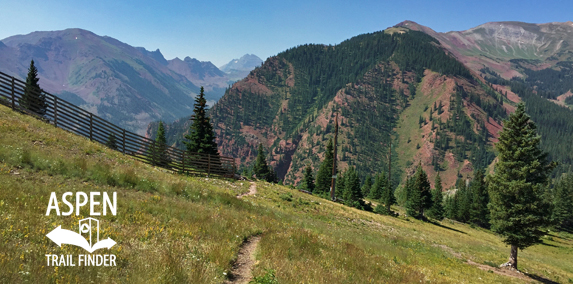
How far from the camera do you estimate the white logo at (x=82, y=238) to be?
6734mm

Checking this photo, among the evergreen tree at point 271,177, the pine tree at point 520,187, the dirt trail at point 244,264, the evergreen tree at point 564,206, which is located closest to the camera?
the dirt trail at point 244,264

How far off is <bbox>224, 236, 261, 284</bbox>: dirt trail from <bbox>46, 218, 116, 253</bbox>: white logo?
3.32m

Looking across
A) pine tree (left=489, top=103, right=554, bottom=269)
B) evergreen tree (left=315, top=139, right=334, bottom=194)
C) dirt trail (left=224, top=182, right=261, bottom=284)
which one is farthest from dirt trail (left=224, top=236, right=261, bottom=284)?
evergreen tree (left=315, top=139, right=334, bottom=194)

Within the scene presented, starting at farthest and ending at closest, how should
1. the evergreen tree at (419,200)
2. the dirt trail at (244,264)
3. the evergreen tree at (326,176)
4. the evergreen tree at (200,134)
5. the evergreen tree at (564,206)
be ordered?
the evergreen tree at (564,206)
the evergreen tree at (326,176)
the evergreen tree at (419,200)
the evergreen tree at (200,134)
the dirt trail at (244,264)

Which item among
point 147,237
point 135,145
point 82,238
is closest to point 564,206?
point 135,145

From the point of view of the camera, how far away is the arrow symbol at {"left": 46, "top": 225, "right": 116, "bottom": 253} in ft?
22.0

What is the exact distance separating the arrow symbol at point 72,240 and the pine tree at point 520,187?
28795 millimetres

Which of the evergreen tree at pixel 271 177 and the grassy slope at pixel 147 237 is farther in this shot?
the evergreen tree at pixel 271 177

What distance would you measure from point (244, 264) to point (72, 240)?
183 inches

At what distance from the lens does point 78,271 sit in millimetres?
5633

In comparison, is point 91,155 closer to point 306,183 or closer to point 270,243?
point 270,243

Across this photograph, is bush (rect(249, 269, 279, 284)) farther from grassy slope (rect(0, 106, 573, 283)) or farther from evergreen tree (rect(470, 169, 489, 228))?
evergreen tree (rect(470, 169, 489, 228))

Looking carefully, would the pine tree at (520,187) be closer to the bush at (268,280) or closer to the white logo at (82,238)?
the bush at (268,280)

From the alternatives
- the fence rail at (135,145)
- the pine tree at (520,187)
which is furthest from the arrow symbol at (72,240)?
the pine tree at (520,187)
